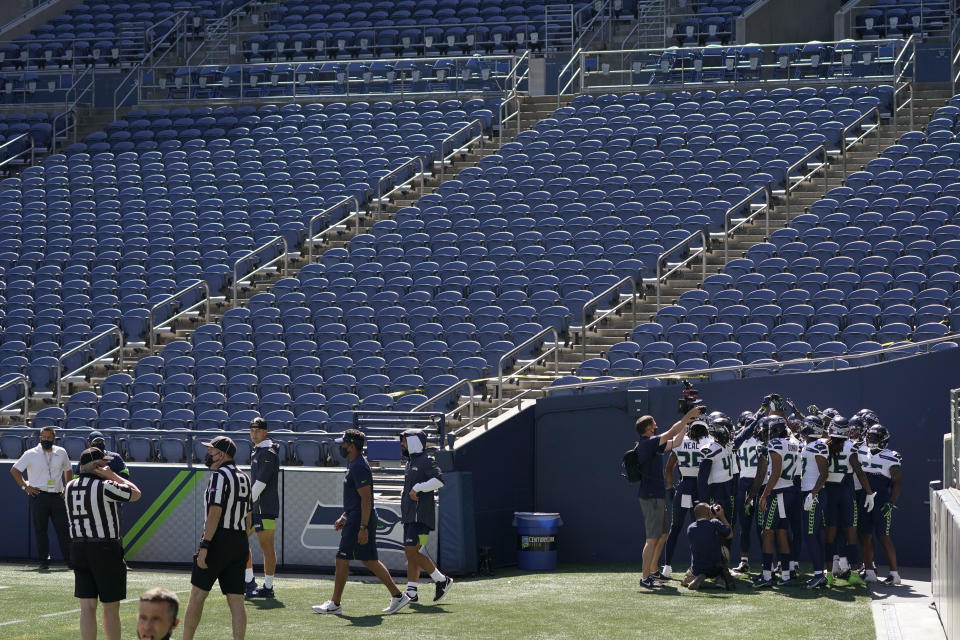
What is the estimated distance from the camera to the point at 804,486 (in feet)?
44.5

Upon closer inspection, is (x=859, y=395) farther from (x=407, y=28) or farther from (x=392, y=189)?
(x=407, y=28)

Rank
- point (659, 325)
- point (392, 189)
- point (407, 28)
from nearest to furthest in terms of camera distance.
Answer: point (659, 325) → point (392, 189) → point (407, 28)

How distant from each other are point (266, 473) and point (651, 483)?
3551 millimetres

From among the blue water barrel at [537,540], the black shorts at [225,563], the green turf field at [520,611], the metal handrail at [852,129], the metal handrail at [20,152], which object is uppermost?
the metal handrail at [20,152]

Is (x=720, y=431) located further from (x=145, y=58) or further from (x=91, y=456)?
(x=145, y=58)

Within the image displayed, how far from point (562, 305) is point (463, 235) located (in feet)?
10.5

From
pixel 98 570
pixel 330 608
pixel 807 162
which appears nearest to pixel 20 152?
pixel 807 162

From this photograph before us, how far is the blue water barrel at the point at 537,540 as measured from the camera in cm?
1524

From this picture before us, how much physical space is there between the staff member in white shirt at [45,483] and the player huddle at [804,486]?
6.39 metres

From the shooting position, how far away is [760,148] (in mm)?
23516

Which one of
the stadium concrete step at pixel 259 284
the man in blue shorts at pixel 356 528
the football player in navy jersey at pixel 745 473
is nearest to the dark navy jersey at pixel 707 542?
the football player in navy jersey at pixel 745 473

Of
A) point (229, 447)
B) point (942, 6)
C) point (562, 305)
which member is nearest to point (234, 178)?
point (562, 305)

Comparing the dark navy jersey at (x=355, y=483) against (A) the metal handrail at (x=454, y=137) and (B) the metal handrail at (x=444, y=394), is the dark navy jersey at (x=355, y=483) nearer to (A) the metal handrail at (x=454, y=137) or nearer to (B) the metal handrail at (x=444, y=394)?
(B) the metal handrail at (x=444, y=394)


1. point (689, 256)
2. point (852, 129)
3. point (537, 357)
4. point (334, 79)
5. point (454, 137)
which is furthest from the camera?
point (334, 79)
